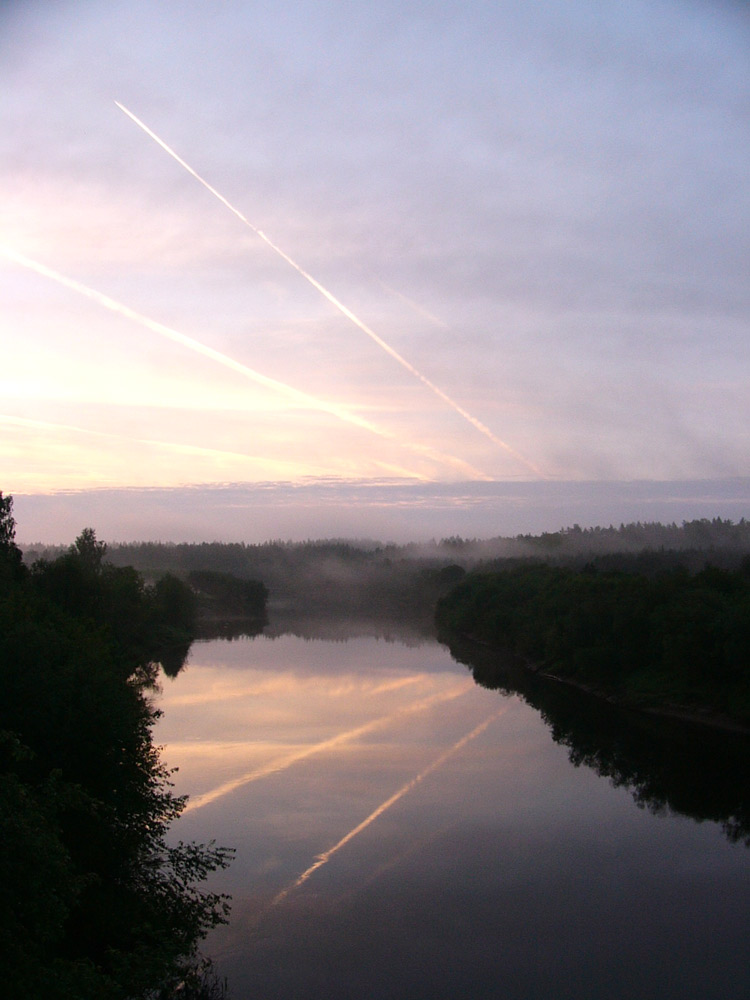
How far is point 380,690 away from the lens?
128ft

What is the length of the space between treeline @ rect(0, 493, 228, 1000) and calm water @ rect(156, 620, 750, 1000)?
4.60ft

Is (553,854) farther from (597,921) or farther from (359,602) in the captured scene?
(359,602)

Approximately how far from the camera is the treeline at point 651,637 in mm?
31281

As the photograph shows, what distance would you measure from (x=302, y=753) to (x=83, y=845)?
14275 millimetres

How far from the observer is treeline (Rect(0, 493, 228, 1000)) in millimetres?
6844

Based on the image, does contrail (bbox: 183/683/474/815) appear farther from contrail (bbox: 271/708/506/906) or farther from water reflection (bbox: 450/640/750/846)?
water reflection (bbox: 450/640/750/846)

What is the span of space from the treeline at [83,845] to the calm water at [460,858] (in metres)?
1.40

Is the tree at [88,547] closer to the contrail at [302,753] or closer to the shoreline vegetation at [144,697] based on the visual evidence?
the shoreline vegetation at [144,697]

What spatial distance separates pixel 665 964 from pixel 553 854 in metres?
4.51

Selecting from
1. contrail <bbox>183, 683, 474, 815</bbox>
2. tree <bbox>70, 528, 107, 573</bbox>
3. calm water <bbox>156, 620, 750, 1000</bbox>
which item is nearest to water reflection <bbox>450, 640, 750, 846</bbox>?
calm water <bbox>156, 620, 750, 1000</bbox>

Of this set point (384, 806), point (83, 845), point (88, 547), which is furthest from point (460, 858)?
point (88, 547)

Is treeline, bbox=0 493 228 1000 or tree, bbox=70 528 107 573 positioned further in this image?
tree, bbox=70 528 107 573

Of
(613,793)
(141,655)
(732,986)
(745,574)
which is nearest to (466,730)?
(613,793)

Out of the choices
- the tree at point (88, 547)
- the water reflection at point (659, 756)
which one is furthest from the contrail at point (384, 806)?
the tree at point (88, 547)
